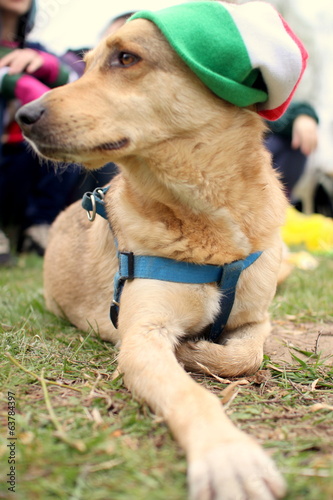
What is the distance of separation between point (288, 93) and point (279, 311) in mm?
1949

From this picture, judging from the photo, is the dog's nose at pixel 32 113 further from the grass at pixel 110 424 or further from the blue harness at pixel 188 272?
the grass at pixel 110 424

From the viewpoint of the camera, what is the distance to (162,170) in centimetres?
260

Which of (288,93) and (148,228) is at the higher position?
(288,93)

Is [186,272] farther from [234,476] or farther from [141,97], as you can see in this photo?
[234,476]

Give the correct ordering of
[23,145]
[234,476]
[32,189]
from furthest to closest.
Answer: [32,189] → [23,145] → [234,476]

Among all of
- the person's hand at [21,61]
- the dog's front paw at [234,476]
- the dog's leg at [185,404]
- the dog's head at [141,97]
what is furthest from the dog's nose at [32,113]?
the person's hand at [21,61]

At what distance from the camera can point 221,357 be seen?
2480 millimetres

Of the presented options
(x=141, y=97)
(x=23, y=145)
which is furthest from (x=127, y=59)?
(x=23, y=145)

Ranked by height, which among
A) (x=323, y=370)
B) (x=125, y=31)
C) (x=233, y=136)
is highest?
(x=125, y=31)

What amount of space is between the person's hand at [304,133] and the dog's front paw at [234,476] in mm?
5498

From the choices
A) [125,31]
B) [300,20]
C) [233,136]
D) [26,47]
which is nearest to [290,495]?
[233,136]

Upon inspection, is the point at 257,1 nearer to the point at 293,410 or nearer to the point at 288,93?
the point at 288,93

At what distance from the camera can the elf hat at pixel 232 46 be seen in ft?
7.86

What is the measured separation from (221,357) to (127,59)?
1547 millimetres
